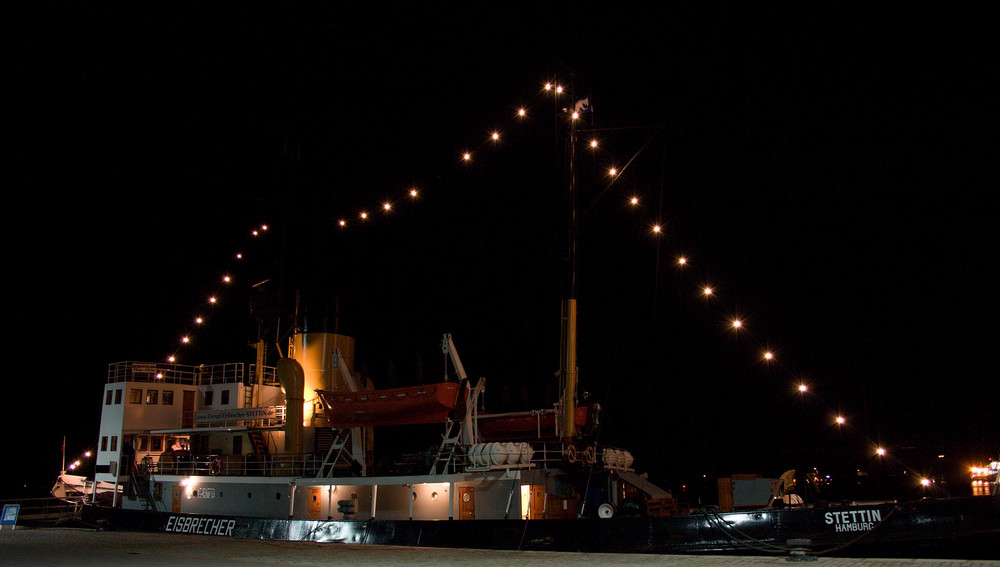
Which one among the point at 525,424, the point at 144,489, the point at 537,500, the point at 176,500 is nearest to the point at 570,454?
the point at 537,500

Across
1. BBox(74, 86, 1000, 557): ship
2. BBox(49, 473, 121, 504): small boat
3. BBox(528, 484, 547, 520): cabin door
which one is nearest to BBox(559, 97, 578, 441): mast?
BBox(74, 86, 1000, 557): ship

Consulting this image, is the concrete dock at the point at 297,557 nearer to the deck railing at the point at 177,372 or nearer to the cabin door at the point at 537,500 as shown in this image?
the cabin door at the point at 537,500

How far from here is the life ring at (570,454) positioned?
16145 millimetres

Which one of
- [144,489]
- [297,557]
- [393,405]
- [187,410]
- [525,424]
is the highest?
[393,405]

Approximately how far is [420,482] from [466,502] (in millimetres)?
1219

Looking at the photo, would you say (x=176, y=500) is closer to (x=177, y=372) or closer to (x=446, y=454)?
(x=177, y=372)

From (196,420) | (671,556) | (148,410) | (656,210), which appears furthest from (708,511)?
(148,410)

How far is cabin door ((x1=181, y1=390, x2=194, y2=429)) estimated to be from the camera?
23547 millimetres

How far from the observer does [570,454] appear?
16.2 metres

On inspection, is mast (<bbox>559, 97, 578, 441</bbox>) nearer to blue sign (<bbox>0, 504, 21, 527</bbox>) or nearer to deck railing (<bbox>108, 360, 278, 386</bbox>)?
deck railing (<bbox>108, 360, 278, 386</bbox>)

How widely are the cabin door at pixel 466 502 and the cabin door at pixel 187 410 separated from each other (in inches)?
470

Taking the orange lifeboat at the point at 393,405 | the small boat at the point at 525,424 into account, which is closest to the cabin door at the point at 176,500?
the orange lifeboat at the point at 393,405

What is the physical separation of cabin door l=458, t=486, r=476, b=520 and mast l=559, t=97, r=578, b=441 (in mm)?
2588

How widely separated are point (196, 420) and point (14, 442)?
6142 centimetres
